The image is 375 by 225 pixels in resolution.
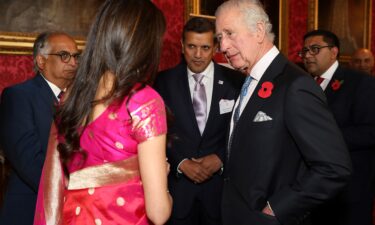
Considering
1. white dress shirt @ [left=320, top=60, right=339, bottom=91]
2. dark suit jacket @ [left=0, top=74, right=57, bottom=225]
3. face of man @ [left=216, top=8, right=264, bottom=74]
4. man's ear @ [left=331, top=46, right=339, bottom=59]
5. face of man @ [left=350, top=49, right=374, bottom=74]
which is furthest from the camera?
face of man @ [left=350, top=49, right=374, bottom=74]

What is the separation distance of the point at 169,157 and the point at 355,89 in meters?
1.56

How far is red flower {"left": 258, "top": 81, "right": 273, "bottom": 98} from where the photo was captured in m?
1.98

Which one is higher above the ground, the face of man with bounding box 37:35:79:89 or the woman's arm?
the face of man with bounding box 37:35:79:89

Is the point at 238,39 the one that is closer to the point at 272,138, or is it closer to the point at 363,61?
the point at 272,138

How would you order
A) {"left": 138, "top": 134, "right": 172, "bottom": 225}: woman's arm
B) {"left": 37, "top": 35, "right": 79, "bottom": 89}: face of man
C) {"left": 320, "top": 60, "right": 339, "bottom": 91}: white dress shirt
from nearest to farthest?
{"left": 138, "top": 134, "right": 172, "bottom": 225}: woman's arm, {"left": 37, "top": 35, "right": 79, "bottom": 89}: face of man, {"left": 320, "top": 60, "right": 339, "bottom": 91}: white dress shirt

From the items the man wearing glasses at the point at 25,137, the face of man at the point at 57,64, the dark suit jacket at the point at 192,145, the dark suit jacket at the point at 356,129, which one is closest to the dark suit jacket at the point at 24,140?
the man wearing glasses at the point at 25,137

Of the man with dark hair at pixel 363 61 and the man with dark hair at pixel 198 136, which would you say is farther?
the man with dark hair at pixel 363 61

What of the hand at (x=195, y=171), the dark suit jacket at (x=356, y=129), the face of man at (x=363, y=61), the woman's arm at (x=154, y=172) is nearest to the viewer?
the woman's arm at (x=154, y=172)

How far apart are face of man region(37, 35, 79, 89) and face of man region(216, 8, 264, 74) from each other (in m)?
1.17

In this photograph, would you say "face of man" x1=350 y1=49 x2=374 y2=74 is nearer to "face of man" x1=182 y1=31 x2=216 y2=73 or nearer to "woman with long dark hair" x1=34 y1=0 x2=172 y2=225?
"face of man" x1=182 y1=31 x2=216 y2=73

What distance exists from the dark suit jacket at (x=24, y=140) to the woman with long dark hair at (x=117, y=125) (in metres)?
0.81

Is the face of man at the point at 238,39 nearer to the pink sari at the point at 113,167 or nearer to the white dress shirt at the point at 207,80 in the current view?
the pink sari at the point at 113,167

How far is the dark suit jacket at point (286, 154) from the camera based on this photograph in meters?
1.85

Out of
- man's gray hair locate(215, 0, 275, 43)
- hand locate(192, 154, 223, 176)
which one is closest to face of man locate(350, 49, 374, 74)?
hand locate(192, 154, 223, 176)
